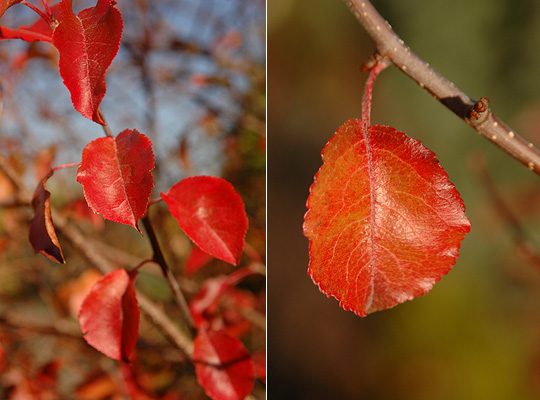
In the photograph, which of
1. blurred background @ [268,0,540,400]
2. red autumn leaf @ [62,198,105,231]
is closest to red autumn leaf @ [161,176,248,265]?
blurred background @ [268,0,540,400]

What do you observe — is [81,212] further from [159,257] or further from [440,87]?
[440,87]

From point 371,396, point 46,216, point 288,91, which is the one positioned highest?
point 288,91

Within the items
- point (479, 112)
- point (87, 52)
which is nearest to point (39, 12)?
point (87, 52)

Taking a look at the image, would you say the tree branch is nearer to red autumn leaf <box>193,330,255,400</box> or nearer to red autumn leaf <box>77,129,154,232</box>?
red autumn leaf <box>77,129,154,232</box>

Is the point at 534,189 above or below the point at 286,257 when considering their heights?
above

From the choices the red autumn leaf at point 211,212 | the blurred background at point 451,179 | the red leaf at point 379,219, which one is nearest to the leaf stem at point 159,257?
the red autumn leaf at point 211,212

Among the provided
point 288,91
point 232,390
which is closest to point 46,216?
point 232,390

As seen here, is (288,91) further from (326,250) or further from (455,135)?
(326,250)
